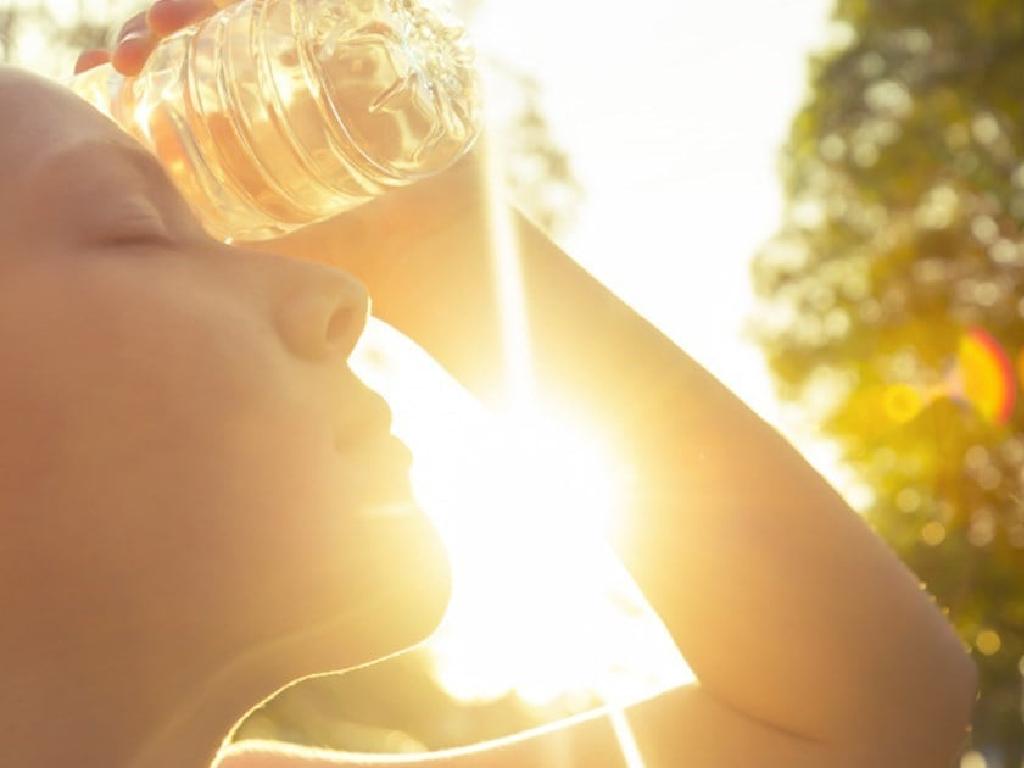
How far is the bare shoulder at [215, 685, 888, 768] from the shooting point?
6.35 ft

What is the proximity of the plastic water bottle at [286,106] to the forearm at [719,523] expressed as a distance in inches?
6.5

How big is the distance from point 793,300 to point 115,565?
58.3 ft

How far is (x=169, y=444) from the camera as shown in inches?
53.6

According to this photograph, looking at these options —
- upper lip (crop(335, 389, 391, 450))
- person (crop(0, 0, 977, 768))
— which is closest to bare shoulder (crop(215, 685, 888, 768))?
person (crop(0, 0, 977, 768))

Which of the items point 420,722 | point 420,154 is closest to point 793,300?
point 420,722

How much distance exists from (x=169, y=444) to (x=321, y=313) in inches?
9.7

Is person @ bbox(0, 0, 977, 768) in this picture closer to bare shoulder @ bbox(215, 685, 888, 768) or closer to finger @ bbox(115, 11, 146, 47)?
bare shoulder @ bbox(215, 685, 888, 768)

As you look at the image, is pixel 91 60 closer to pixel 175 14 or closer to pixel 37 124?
pixel 175 14

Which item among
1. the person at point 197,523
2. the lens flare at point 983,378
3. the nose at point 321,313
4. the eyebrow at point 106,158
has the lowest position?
the person at point 197,523

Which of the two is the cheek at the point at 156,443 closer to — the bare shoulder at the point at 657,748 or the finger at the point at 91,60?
the bare shoulder at the point at 657,748

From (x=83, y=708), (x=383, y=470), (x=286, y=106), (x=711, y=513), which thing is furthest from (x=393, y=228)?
(x=83, y=708)

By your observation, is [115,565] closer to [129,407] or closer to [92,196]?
[129,407]

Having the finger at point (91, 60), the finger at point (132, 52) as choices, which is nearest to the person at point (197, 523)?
the finger at point (132, 52)

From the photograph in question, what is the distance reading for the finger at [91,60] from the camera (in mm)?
2201
